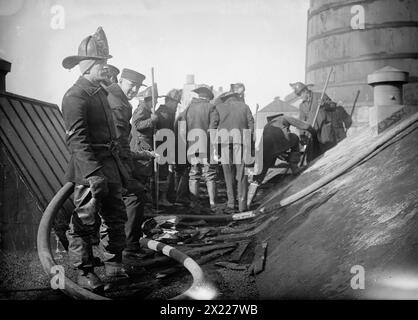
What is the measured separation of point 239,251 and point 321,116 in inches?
197

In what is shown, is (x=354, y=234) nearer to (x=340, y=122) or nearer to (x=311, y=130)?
(x=311, y=130)

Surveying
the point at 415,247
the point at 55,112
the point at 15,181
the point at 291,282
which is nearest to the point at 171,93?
the point at 55,112

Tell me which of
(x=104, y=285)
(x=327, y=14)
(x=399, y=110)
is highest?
(x=327, y=14)

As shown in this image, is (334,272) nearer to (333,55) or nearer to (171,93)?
(171,93)

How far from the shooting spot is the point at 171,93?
8734 mm

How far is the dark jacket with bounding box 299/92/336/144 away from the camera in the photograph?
9016mm

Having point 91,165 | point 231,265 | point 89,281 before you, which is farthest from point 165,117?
point 89,281

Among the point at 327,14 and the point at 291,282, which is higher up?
the point at 327,14

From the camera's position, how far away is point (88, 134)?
12.2 ft

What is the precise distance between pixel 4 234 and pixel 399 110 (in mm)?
5063

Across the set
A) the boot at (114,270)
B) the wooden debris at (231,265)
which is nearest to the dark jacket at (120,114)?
the boot at (114,270)

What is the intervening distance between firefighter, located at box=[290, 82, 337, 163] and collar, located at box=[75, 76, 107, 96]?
233 inches

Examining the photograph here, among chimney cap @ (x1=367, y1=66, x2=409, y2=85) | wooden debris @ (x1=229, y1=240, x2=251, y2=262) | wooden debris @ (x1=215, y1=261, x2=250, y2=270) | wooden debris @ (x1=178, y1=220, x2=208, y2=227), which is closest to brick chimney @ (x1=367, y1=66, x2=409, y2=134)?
chimney cap @ (x1=367, y1=66, x2=409, y2=85)

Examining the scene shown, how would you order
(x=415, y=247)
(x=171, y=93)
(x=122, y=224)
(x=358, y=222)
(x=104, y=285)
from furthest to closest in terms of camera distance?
(x=171, y=93), (x=122, y=224), (x=104, y=285), (x=358, y=222), (x=415, y=247)
